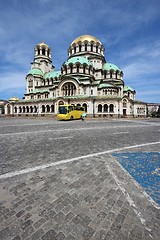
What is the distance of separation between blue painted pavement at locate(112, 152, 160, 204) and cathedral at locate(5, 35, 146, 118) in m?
33.4

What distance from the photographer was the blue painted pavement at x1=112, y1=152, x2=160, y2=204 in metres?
3.03

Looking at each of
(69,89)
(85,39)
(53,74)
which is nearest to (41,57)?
(53,74)

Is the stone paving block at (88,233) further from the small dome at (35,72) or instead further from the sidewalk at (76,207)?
the small dome at (35,72)

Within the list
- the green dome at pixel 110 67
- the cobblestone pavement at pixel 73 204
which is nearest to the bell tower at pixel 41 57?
the green dome at pixel 110 67

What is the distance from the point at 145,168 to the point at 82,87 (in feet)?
132

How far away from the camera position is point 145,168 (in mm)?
4043

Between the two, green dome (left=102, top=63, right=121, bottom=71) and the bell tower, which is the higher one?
the bell tower

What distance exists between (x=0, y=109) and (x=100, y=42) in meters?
54.6

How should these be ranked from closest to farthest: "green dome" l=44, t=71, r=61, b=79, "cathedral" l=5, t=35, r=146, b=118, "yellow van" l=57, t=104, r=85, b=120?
"yellow van" l=57, t=104, r=85, b=120 < "cathedral" l=5, t=35, r=146, b=118 < "green dome" l=44, t=71, r=61, b=79

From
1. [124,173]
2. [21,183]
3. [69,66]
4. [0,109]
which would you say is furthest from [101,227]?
[0,109]

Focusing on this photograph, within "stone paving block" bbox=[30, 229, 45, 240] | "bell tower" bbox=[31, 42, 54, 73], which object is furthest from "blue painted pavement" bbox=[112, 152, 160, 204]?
"bell tower" bbox=[31, 42, 54, 73]

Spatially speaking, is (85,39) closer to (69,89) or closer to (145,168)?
(69,89)

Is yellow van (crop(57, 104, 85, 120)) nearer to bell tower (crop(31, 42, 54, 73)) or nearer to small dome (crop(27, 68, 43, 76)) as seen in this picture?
small dome (crop(27, 68, 43, 76))

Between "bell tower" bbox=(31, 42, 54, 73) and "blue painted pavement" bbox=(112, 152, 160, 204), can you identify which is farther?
"bell tower" bbox=(31, 42, 54, 73)
